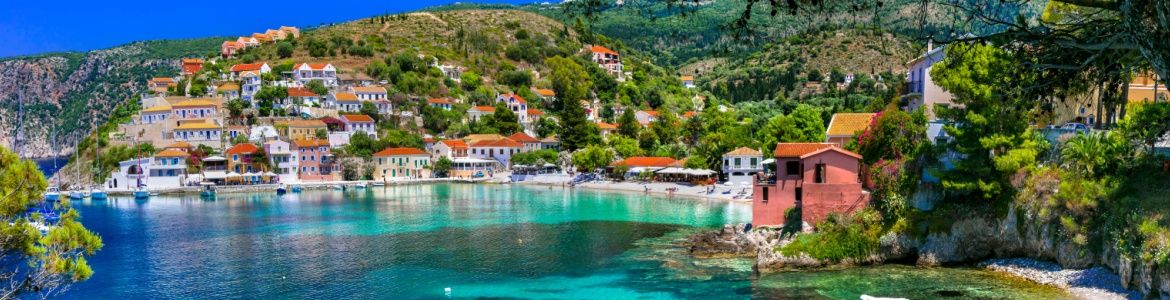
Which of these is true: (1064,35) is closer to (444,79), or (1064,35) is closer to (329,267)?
(329,267)

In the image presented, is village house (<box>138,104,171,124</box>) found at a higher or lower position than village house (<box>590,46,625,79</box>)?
lower

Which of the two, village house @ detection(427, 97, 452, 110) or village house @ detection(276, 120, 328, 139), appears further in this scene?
village house @ detection(427, 97, 452, 110)

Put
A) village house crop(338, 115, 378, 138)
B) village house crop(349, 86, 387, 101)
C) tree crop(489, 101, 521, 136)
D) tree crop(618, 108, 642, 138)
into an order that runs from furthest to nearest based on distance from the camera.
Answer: village house crop(349, 86, 387, 101), tree crop(489, 101, 521, 136), tree crop(618, 108, 642, 138), village house crop(338, 115, 378, 138)

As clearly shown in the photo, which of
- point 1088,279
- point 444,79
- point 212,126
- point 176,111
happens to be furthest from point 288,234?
point 444,79

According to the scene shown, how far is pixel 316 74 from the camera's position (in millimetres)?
84562

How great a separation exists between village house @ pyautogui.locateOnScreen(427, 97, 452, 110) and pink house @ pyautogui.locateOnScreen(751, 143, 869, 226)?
63.5m

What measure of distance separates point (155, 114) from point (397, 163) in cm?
2429

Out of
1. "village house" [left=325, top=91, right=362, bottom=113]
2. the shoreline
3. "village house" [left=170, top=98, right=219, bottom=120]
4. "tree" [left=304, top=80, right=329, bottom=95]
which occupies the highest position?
"tree" [left=304, top=80, right=329, bottom=95]

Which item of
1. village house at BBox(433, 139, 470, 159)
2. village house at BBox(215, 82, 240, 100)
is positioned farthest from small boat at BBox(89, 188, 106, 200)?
village house at BBox(433, 139, 470, 159)

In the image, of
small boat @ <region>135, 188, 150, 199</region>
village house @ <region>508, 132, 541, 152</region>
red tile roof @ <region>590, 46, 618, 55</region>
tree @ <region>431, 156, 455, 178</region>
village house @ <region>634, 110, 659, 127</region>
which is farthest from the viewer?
red tile roof @ <region>590, 46, 618, 55</region>

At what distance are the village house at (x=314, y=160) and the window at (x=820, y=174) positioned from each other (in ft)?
181

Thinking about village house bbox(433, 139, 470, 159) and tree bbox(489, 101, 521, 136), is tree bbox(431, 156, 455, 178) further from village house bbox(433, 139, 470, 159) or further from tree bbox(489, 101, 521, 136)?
tree bbox(489, 101, 521, 136)

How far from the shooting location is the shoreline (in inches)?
642

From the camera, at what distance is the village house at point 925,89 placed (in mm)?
28798
